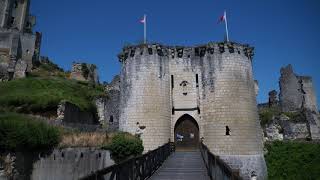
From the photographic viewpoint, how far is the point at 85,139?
21.2 metres

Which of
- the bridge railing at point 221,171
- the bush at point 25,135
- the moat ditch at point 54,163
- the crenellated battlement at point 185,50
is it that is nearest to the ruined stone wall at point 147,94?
the crenellated battlement at point 185,50

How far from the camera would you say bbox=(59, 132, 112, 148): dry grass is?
19859mm

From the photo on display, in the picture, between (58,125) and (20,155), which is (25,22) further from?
(20,155)

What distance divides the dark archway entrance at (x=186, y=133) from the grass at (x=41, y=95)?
348 inches

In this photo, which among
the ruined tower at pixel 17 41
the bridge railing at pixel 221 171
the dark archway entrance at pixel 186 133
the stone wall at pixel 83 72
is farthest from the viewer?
the stone wall at pixel 83 72

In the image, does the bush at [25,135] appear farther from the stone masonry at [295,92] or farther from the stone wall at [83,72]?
the stone masonry at [295,92]

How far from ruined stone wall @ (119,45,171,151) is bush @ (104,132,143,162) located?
2096mm

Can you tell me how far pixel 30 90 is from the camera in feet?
90.9

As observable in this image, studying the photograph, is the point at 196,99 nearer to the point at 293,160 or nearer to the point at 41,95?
the point at 293,160

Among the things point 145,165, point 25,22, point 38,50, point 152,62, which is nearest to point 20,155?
point 145,165

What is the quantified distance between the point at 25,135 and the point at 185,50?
14.5 m

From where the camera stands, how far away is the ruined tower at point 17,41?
38.8 metres

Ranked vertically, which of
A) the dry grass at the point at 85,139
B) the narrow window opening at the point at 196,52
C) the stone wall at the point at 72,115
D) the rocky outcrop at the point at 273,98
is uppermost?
the narrow window opening at the point at 196,52

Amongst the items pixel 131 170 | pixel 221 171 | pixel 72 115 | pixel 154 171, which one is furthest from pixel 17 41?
pixel 221 171
